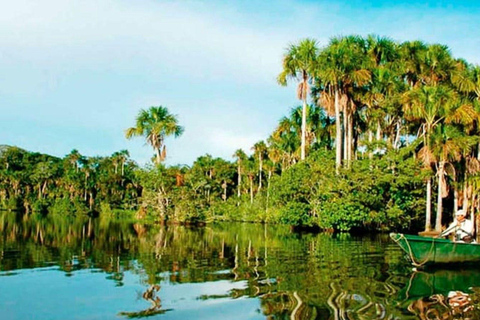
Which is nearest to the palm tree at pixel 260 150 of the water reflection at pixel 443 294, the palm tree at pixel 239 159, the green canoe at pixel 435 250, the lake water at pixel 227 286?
the palm tree at pixel 239 159

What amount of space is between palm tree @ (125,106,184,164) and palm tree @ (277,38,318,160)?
1213 cm

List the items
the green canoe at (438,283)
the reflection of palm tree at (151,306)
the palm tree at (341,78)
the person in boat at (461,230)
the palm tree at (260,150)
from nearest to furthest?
1. the reflection of palm tree at (151,306)
2. the green canoe at (438,283)
3. the person in boat at (461,230)
4. the palm tree at (341,78)
5. the palm tree at (260,150)

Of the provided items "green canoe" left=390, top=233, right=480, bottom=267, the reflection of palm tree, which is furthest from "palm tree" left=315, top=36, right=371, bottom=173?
the reflection of palm tree

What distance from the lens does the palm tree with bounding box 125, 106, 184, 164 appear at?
4581cm

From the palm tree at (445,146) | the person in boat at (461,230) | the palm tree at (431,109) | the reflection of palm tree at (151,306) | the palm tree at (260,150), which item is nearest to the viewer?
the reflection of palm tree at (151,306)

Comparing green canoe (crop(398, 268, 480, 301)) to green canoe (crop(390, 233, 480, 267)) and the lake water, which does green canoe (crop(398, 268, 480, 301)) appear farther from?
green canoe (crop(390, 233, 480, 267))

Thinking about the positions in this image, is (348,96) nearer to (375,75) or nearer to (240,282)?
(375,75)

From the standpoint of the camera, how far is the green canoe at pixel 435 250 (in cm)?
1364

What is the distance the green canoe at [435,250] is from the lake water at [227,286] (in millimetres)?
384

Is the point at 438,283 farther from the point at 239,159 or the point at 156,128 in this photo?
the point at 239,159

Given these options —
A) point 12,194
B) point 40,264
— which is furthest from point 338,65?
point 12,194

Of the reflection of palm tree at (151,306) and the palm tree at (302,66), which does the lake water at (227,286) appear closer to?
the reflection of palm tree at (151,306)

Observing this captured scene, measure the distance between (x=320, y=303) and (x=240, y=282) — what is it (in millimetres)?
2770

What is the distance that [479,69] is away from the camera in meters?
32.2
